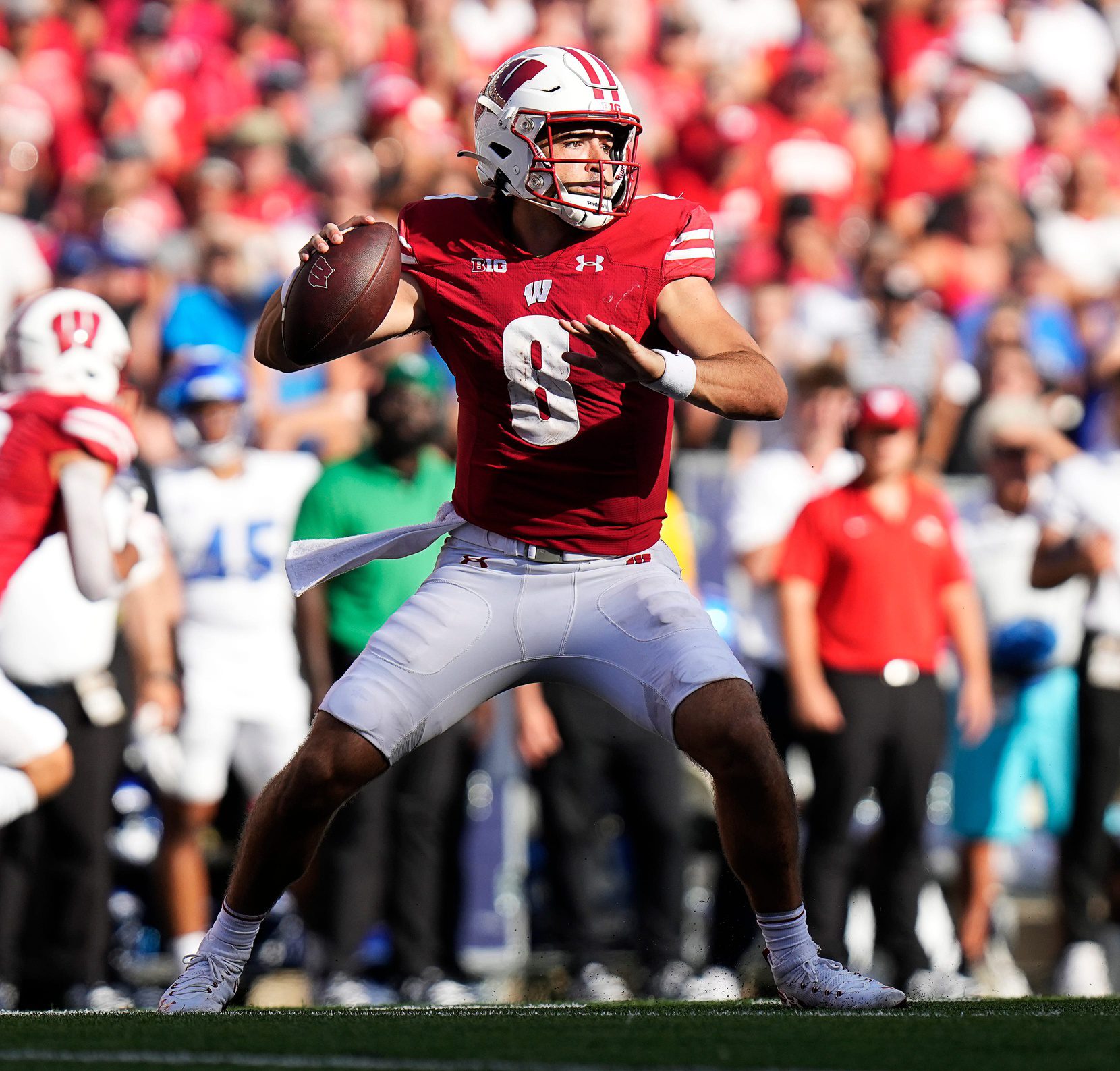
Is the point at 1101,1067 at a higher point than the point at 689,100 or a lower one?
lower

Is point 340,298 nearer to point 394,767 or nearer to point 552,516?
point 552,516

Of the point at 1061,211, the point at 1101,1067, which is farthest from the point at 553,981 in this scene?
the point at 1061,211

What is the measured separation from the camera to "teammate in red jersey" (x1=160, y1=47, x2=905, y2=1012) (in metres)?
3.92

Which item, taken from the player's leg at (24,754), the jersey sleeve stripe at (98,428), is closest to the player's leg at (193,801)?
the player's leg at (24,754)

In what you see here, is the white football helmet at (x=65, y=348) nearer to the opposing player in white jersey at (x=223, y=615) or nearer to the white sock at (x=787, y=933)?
the opposing player in white jersey at (x=223, y=615)

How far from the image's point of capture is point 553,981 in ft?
21.1

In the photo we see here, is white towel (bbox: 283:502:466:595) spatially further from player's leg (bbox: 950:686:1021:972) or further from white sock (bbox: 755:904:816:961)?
player's leg (bbox: 950:686:1021:972)

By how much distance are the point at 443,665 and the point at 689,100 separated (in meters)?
7.31

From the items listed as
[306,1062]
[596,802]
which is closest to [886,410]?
[596,802]

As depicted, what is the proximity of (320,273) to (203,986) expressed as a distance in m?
1.47

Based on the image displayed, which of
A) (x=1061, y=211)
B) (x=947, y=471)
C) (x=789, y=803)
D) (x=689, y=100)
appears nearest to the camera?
(x=789, y=803)

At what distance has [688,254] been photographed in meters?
4.07

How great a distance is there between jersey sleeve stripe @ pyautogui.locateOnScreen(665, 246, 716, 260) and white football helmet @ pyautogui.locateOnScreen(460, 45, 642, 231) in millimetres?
131

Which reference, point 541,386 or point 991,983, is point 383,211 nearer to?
point 991,983
